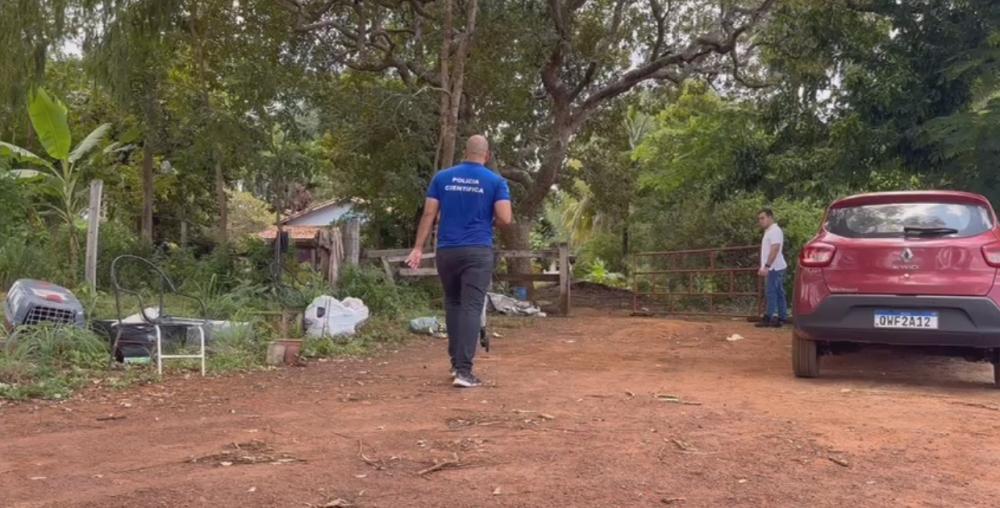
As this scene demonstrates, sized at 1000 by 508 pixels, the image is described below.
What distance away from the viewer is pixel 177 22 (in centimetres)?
1098

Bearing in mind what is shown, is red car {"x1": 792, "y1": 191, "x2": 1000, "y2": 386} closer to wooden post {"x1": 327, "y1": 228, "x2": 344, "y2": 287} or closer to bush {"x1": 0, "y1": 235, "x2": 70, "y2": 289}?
wooden post {"x1": 327, "y1": 228, "x2": 344, "y2": 287}

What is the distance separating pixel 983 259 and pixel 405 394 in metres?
4.30

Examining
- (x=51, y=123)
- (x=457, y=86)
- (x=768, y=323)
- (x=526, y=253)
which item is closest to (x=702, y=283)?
(x=768, y=323)

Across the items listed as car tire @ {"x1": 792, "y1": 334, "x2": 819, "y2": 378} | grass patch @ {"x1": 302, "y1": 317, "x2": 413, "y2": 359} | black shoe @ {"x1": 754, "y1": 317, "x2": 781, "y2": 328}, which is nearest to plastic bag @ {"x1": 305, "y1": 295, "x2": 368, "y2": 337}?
grass patch @ {"x1": 302, "y1": 317, "x2": 413, "y2": 359}

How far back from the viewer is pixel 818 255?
259 inches

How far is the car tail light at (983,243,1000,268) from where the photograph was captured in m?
6.09

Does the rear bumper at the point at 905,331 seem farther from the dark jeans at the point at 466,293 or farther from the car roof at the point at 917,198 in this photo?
the dark jeans at the point at 466,293

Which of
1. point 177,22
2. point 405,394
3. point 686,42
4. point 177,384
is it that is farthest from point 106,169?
point 405,394

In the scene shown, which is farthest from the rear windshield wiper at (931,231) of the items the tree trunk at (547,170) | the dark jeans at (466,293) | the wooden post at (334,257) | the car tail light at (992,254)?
the tree trunk at (547,170)

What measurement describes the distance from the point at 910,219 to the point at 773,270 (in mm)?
5411

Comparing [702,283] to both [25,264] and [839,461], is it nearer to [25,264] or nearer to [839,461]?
[25,264]

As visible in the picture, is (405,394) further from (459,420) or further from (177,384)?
(177,384)

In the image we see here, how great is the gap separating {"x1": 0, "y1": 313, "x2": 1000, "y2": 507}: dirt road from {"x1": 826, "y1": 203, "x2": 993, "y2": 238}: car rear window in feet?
3.97

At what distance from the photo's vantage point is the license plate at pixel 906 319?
6184 mm
